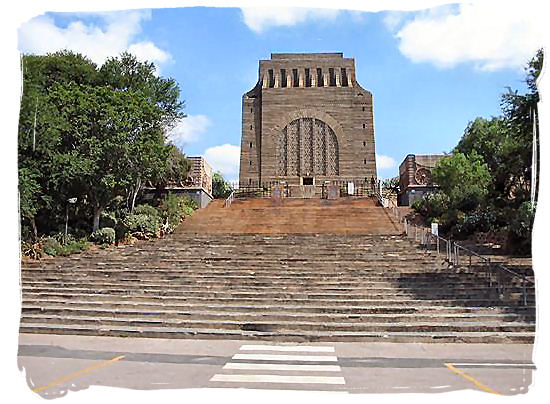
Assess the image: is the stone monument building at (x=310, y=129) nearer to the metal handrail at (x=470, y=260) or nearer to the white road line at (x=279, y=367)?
the metal handrail at (x=470, y=260)

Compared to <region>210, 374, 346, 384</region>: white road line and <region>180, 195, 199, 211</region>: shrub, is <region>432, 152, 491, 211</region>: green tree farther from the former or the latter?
<region>210, 374, 346, 384</region>: white road line

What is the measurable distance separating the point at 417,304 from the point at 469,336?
2.29m

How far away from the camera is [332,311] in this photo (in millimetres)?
10234

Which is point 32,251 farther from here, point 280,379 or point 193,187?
point 193,187

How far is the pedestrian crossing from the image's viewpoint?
4.37 metres

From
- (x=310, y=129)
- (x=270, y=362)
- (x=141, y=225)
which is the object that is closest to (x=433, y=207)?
(x=141, y=225)

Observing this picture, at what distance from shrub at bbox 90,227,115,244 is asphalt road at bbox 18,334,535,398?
437 inches

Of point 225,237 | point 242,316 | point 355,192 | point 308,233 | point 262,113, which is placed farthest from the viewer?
point 262,113

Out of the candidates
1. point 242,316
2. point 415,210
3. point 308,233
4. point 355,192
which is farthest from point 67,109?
point 355,192

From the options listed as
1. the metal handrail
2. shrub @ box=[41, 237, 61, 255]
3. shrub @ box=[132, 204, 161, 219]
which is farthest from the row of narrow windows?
shrub @ box=[41, 237, 61, 255]

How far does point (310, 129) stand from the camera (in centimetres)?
4209

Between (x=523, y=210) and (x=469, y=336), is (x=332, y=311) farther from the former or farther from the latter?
(x=523, y=210)

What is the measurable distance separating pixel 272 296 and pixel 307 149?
101 ft

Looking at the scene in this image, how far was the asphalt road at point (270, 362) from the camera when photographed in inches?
166
